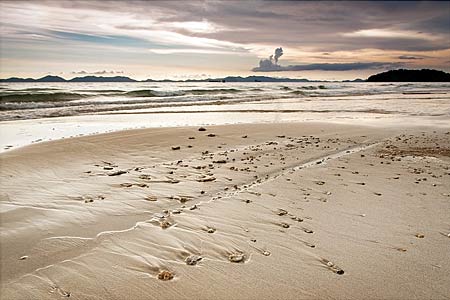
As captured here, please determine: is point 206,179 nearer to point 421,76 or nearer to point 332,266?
point 332,266

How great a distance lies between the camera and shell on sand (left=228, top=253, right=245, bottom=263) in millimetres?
3386

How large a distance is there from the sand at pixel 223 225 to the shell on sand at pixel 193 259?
2 cm

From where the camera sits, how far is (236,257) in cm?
343

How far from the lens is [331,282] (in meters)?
3.05

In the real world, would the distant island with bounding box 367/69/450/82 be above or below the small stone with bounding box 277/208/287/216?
above

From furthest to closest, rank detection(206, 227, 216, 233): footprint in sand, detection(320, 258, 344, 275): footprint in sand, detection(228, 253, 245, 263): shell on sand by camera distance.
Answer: detection(206, 227, 216, 233): footprint in sand < detection(228, 253, 245, 263): shell on sand < detection(320, 258, 344, 275): footprint in sand

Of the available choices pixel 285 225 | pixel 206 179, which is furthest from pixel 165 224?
pixel 206 179

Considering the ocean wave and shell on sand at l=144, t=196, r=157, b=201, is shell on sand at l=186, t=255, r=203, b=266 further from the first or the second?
the ocean wave

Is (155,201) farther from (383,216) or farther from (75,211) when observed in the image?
(383,216)

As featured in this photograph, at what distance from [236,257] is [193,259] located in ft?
1.35

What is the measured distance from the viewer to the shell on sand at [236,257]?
339cm

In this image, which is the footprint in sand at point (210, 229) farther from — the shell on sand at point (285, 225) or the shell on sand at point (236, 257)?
the shell on sand at point (285, 225)

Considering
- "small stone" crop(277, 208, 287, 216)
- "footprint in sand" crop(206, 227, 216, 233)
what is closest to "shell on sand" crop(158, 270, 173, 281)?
"footprint in sand" crop(206, 227, 216, 233)

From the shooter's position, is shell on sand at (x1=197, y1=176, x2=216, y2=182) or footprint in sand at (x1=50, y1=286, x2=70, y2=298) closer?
footprint in sand at (x1=50, y1=286, x2=70, y2=298)
